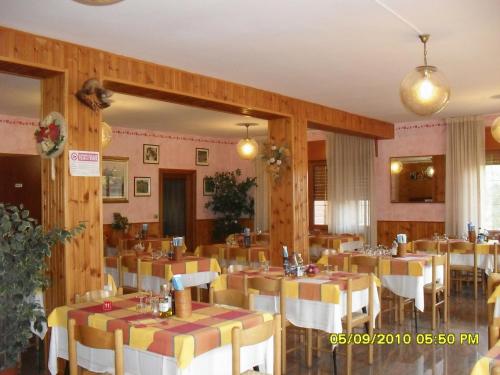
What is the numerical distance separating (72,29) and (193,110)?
13.0 feet

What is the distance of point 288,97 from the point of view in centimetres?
709

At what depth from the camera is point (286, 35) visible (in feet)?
14.7

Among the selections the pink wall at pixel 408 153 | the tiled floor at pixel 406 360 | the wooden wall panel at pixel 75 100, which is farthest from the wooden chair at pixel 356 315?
the pink wall at pixel 408 153

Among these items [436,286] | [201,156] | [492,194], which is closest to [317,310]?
[436,286]

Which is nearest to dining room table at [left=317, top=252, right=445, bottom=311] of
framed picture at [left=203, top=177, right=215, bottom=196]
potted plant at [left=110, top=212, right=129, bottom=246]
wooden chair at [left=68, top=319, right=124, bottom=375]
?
wooden chair at [left=68, top=319, right=124, bottom=375]

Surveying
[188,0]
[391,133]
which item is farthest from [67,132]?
[391,133]

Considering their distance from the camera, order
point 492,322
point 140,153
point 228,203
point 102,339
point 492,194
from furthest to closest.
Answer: point 228,203 → point 140,153 → point 492,194 → point 492,322 → point 102,339

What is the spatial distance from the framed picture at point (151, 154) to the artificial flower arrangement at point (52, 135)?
5779 millimetres

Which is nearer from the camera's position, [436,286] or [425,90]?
[425,90]

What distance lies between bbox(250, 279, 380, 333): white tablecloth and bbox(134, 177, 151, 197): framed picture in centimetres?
604

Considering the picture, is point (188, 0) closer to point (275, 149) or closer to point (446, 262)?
point (275, 149)

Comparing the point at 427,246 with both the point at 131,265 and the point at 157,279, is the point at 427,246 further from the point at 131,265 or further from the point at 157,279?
the point at 131,265

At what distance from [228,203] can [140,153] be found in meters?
2.30

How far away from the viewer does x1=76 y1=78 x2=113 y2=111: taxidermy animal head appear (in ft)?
14.6
